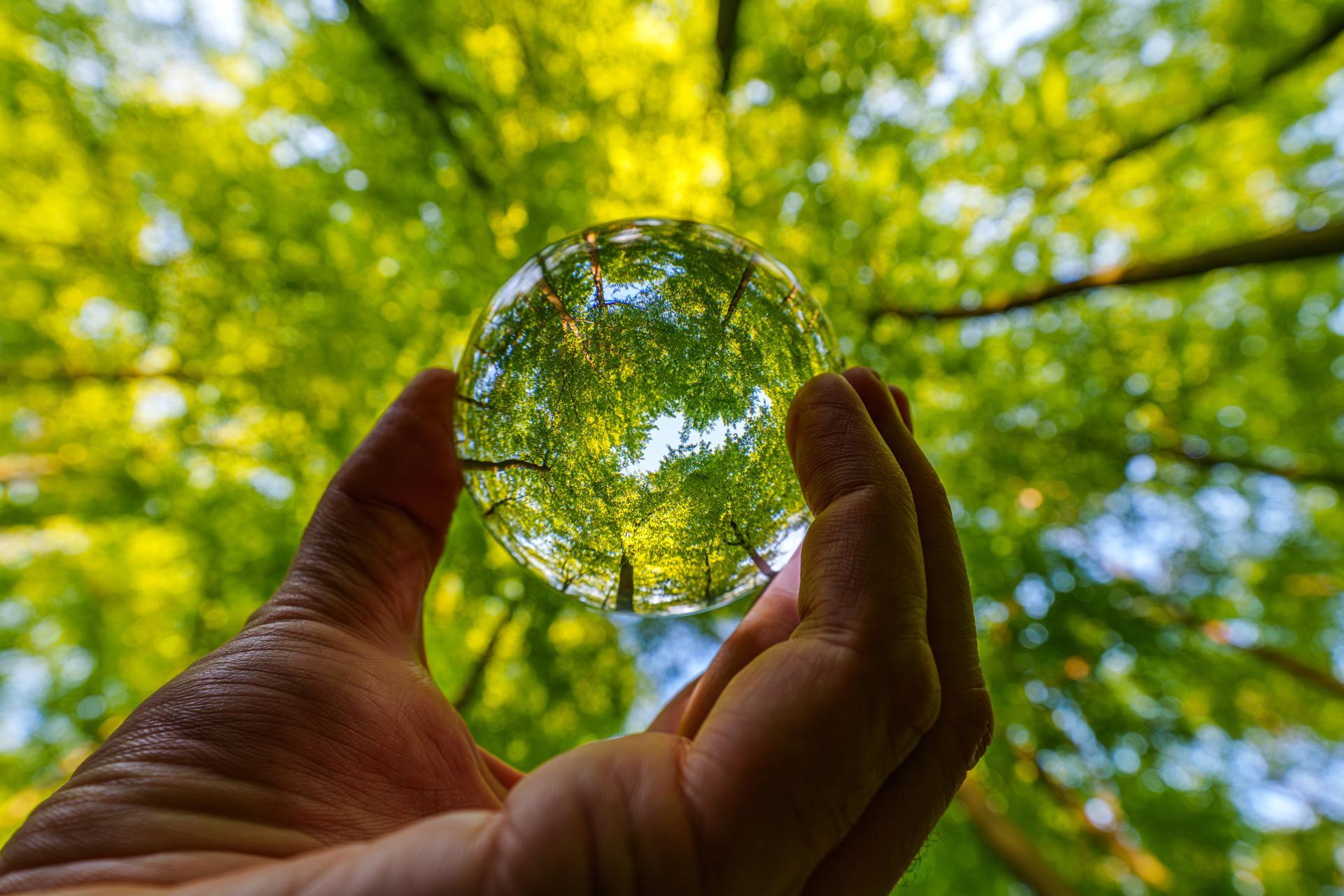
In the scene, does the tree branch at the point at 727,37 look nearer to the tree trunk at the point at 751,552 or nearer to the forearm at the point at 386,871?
the tree trunk at the point at 751,552

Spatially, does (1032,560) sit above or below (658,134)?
below

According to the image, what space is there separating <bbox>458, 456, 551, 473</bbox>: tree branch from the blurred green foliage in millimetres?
3006

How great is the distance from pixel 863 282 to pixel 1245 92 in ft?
16.0

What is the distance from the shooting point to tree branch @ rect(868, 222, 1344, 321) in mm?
4043

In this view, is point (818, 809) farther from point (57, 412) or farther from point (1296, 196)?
point (57, 412)

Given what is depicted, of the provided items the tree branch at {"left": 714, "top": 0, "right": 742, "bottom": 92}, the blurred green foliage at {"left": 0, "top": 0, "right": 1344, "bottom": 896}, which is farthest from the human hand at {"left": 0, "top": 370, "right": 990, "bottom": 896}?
the tree branch at {"left": 714, "top": 0, "right": 742, "bottom": 92}

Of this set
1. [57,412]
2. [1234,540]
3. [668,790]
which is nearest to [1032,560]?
[1234,540]

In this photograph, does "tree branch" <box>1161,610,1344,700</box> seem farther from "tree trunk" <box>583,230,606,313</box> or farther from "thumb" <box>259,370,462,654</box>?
"thumb" <box>259,370,462,654</box>

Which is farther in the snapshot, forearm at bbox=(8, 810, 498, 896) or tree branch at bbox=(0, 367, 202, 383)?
tree branch at bbox=(0, 367, 202, 383)

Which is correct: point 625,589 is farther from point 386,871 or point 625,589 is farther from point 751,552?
point 386,871

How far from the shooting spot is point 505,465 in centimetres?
195

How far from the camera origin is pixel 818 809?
1.23m

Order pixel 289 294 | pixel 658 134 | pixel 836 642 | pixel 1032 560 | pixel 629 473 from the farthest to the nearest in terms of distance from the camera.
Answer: pixel 658 134
pixel 289 294
pixel 1032 560
pixel 629 473
pixel 836 642

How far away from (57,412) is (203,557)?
5125 mm
